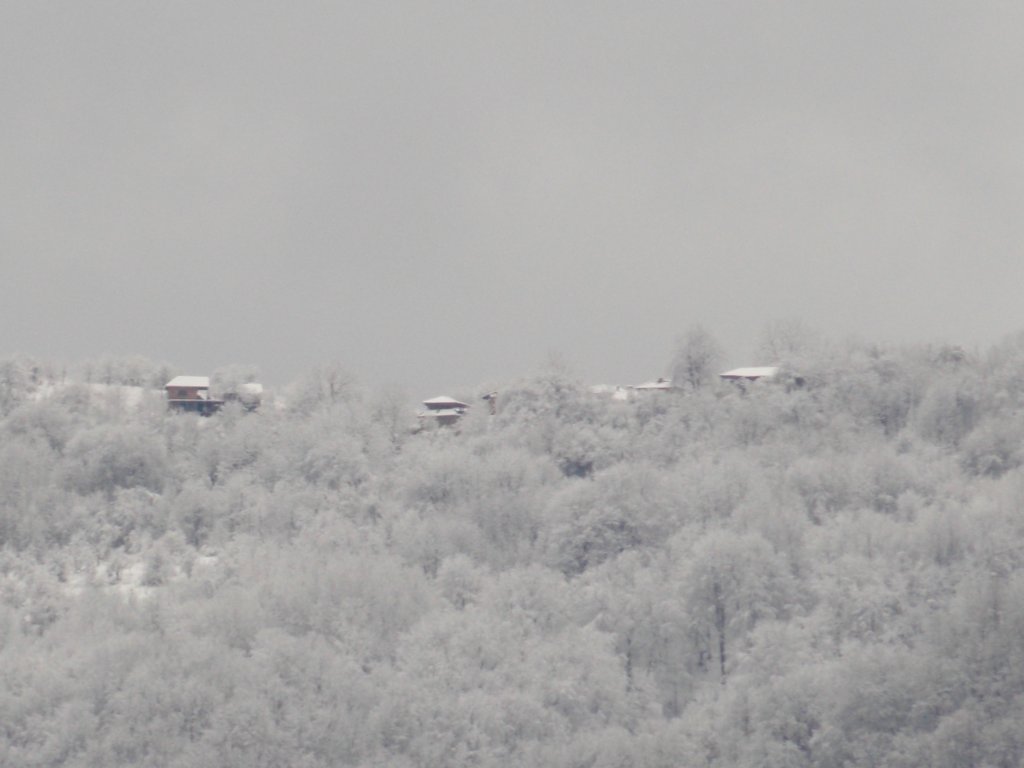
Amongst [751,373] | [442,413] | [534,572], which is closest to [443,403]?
[442,413]

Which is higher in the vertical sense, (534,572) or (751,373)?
(751,373)

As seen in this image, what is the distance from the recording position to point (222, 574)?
270 ft

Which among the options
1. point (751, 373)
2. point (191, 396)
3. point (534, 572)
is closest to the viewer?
point (534, 572)

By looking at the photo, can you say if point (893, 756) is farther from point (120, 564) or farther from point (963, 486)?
point (120, 564)

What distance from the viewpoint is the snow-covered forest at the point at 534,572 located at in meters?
61.4

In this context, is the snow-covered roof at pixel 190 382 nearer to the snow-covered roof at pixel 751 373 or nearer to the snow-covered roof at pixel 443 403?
the snow-covered roof at pixel 443 403

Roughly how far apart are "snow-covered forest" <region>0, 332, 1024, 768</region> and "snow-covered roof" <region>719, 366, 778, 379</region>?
1.68 m

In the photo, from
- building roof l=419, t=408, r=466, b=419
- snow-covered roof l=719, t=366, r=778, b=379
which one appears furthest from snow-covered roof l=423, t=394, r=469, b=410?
snow-covered roof l=719, t=366, r=778, b=379

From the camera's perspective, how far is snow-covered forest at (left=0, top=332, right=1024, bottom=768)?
61.4 meters

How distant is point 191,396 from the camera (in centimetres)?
11931

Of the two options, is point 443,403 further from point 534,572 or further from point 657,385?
point 534,572

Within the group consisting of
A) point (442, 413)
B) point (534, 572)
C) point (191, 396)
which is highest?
point (191, 396)

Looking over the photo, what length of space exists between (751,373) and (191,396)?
36535 mm

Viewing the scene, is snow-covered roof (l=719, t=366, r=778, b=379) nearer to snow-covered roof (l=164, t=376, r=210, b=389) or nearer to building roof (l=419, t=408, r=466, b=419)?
building roof (l=419, t=408, r=466, b=419)
